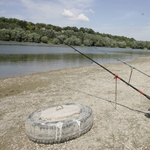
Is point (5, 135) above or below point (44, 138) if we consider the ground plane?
below

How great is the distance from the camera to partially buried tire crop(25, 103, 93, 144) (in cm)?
380

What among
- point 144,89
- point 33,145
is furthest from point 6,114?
point 144,89

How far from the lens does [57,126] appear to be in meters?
3.80

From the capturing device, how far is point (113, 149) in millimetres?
3850

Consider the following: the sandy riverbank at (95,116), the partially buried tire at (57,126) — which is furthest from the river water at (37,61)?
the partially buried tire at (57,126)

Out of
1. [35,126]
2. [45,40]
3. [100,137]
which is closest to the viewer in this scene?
[35,126]

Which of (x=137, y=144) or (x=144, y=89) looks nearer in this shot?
(x=137, y=144)

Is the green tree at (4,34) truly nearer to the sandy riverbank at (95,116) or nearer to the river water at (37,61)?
the river water at (37,61)

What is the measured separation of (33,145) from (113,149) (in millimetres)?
2237

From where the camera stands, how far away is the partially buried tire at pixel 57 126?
3801 millimetres

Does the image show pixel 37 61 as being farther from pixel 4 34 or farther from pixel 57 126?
pixel 4 34

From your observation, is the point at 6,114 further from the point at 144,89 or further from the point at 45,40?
the point at 45,40

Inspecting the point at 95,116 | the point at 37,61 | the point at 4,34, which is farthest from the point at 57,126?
the point at 4,34

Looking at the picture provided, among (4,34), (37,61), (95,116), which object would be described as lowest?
(37,61)
